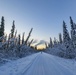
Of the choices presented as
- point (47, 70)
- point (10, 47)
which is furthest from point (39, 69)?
point (10, 47)

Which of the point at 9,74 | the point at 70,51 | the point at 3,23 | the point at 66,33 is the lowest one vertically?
the point at 9,74

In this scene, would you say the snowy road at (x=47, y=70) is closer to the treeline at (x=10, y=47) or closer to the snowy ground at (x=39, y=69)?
the snowy ground at (x=39, y=69)

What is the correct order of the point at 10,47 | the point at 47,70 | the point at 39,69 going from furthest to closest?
the point at 10,47 → the point at 39,69 → the point at 47,70

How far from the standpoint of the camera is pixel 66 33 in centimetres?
4388

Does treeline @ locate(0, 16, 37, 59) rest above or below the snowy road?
above

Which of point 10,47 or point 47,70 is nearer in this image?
point 47,70

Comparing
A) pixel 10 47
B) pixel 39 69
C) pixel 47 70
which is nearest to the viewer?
pixel 47 70

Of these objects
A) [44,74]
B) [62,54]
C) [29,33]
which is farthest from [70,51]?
[29,33]

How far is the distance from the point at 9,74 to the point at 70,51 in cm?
2475

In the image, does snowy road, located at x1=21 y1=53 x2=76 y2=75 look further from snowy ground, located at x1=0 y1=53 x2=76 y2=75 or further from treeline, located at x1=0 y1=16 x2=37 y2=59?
treeline, located at x1=0 y1=16 x2=37 y2=59

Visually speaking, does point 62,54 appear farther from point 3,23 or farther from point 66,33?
point 3,23

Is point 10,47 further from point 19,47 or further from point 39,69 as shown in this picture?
point 39,69

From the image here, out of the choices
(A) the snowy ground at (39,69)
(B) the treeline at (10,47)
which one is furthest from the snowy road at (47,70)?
(B) the treeline at (10,47)

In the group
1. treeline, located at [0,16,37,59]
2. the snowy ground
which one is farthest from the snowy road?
treeline, located at [0,16,37,59]
